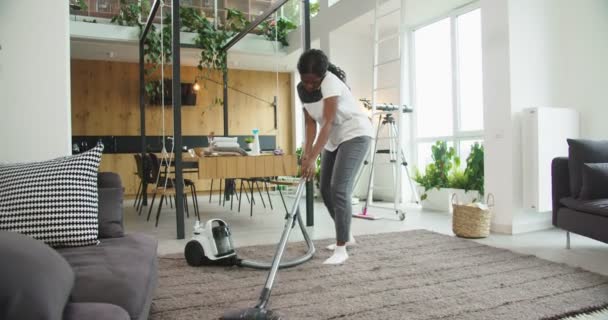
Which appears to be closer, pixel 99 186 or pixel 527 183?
pixel 99 186

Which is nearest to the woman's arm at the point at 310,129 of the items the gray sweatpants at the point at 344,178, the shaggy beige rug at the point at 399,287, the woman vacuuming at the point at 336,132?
the woman vacuuming at the point at 336,132

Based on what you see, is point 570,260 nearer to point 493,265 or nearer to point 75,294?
point 493,265

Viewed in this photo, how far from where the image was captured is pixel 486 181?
13.2 feet

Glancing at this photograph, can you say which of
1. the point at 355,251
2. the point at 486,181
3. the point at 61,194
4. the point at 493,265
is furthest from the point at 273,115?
the point at 61,194

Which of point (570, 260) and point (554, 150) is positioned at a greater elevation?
point (554, 150)

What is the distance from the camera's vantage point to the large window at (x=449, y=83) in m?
5.39

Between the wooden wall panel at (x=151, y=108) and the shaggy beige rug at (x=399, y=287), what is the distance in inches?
226

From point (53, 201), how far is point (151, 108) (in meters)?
7.00

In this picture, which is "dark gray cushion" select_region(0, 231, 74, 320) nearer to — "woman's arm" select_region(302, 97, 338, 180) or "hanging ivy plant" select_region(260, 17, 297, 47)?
"woman's arm" select_region(302, 97, 338, 180)

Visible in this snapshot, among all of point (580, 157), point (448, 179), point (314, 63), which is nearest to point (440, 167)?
point (448, 179)

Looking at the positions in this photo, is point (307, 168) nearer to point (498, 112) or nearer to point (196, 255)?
point (196, 255)

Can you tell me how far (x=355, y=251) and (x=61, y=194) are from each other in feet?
6.59

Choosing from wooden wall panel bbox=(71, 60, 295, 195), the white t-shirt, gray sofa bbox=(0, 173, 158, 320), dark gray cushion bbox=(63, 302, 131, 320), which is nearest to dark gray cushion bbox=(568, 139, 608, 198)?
the white t-shirt

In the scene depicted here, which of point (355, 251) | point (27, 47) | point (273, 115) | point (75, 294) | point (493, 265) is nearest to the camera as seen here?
point (75, 294)
